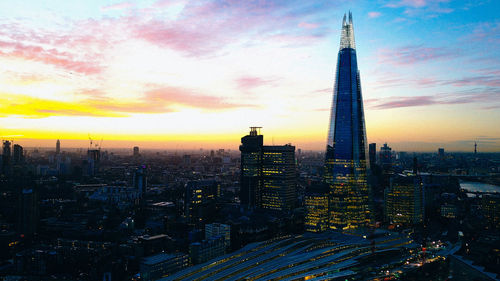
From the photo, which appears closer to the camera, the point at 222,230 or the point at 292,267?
the point at 292,267

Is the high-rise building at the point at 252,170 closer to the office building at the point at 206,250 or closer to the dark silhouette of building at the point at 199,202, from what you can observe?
the dark silhouette of building at the point at 199,202

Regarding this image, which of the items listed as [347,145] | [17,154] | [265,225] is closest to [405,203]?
[347,145]

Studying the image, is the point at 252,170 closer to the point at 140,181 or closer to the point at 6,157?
the point at 140,181

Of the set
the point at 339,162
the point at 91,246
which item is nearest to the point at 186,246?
the point at 91,246

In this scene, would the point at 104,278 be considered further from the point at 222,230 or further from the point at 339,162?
the point at 339,162

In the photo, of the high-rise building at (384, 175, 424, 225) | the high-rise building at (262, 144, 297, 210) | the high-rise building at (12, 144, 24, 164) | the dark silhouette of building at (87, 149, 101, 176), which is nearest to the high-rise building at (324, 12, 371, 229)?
the high-rise building at (384, 175, 424, 225)
